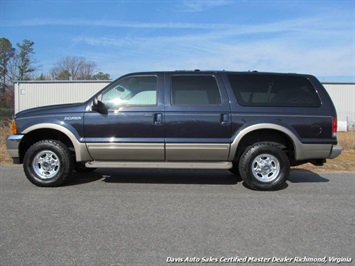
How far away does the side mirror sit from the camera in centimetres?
626

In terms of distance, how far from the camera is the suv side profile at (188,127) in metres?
6.26

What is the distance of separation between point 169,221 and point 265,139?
2.75m

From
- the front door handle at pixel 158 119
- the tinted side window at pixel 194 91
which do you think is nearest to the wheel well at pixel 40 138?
the front door handle at pixel 158 119

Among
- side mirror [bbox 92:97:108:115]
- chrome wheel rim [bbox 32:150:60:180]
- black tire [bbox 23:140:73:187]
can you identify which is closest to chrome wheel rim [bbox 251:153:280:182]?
side mirror [bbox 92:97:108:115]

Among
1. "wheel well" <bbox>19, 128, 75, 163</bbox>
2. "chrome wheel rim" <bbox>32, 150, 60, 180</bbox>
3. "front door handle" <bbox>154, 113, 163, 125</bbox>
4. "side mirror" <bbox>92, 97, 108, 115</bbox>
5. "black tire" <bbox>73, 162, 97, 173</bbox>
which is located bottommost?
"black tire" <bbox>73, 162, 97, 173</bbox>

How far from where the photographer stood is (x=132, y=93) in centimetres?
650

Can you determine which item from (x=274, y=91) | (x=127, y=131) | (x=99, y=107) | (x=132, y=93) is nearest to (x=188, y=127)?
(x=127, y=131)

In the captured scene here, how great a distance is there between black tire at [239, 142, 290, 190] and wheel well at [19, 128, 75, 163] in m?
3.10

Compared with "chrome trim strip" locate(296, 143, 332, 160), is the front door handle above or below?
above

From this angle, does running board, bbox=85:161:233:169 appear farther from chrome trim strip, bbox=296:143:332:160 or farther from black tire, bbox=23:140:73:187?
chrome trim strip, bbox=296:143:332:160

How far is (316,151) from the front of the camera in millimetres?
6320

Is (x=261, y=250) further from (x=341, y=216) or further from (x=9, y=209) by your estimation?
(x=9, y=209)

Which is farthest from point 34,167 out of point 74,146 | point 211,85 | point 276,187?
point 276,187

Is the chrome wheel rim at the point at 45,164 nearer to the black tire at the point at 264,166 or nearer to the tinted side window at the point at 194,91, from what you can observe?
the tinted side window at the point at 194,91
